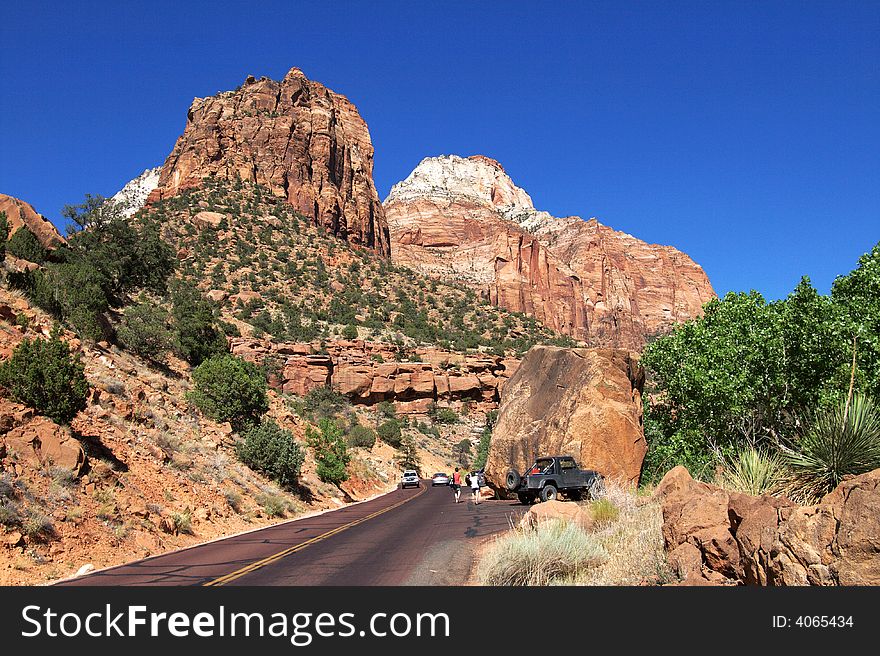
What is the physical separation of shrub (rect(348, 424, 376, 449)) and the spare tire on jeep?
3352 centimetres

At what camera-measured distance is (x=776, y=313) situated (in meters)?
18.5

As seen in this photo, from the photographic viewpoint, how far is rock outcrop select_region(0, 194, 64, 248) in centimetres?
2988

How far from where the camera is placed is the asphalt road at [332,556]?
365 inches

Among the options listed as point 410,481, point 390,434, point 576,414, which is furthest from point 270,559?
point 390,434

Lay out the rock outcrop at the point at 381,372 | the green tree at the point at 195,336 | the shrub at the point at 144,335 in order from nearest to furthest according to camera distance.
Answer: the shrub at the point at 144,335
the green tree at the point at 195,336
the rock outcrop at the point at 381,372

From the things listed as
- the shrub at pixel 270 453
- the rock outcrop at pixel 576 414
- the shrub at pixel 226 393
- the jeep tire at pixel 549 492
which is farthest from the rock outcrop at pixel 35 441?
the rock outcrop at pixel 576 414

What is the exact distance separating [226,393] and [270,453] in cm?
388

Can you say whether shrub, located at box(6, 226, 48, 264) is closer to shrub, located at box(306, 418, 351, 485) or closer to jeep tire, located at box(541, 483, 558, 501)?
shrub, located at box(306, 418, 351, 485)

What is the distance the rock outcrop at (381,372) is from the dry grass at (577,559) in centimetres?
5092

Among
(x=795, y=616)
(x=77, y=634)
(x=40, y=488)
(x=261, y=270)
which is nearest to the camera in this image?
(x=795, y=616)

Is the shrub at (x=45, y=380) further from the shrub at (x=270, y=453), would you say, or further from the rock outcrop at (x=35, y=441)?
the shrub at (x=270, y=453)

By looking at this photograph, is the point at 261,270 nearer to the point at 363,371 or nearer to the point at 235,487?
the point at 363,371

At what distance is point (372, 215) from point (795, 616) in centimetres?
10659

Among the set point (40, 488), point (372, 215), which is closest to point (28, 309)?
point (40, 488)
